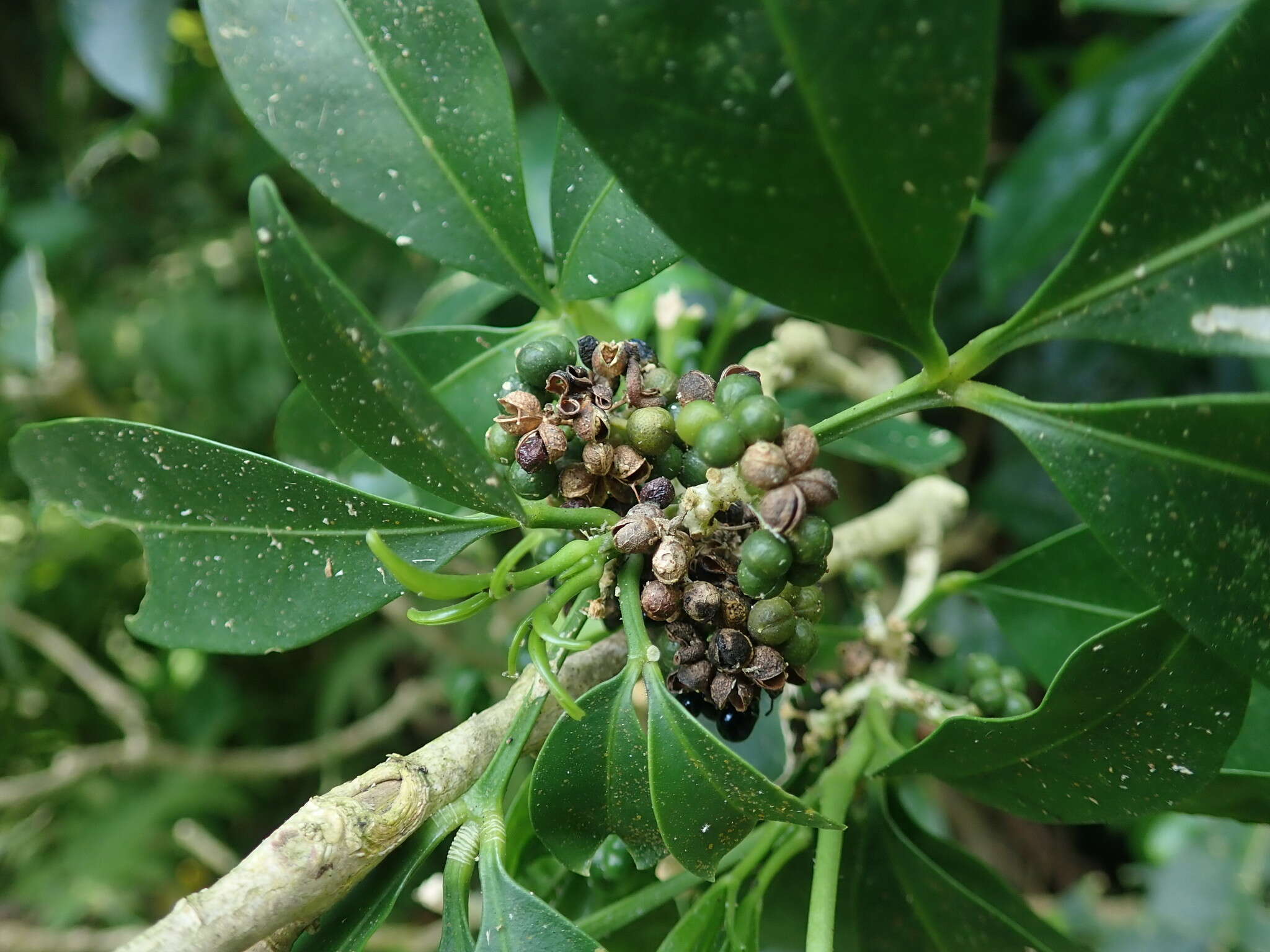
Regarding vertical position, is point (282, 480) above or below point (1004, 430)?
above

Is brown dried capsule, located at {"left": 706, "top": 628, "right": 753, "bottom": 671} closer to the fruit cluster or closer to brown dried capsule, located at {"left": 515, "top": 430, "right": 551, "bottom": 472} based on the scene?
brown dried capsule, located at {"left": 515, "top": 430, "right": 551, "bottom": 472}

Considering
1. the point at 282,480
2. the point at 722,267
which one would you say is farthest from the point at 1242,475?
Answer: the point at 282,480

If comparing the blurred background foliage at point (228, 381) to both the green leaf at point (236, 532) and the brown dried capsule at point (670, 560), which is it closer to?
the green leaf at point (236, 532)

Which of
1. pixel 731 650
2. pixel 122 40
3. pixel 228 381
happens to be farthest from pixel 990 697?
pixel 228 381

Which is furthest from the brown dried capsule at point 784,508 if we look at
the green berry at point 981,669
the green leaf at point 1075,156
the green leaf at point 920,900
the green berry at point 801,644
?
the green leaf at point 1075,156

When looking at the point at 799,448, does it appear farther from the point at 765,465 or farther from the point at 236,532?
the point at 236,532

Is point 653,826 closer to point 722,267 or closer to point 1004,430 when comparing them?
point 722,267

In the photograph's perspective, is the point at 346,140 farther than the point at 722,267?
Yes
